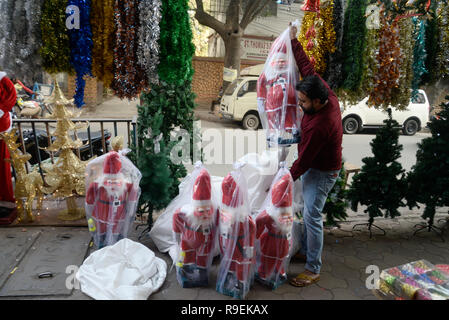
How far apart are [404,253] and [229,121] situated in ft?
31.5

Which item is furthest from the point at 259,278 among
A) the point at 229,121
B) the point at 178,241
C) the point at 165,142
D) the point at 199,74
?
the point at 199,74

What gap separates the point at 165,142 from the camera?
11.6 feet

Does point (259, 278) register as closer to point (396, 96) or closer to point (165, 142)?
point (165, 142)

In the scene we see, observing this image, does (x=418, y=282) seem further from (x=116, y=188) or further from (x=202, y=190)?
(x=116, y=188)

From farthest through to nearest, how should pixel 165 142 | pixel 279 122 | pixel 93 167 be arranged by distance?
pixel 165 142, pixel 93 167, pixel 279 122

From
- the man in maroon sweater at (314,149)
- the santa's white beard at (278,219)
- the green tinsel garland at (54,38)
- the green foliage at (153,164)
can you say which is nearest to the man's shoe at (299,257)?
the man in maroon sweater at (314,149)

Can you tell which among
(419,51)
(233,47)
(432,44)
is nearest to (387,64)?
(419,51)

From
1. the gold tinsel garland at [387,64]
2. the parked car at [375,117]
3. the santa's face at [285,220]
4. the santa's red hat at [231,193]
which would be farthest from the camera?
the parked car at [375,117]

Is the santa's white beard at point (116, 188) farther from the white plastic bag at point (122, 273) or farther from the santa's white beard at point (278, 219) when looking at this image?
the santa's white beard at point (278, 219)

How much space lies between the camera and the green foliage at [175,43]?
3.12 meters

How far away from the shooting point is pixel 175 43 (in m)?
3.16

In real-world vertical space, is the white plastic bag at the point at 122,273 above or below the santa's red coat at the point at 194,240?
below

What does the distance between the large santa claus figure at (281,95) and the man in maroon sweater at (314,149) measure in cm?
11

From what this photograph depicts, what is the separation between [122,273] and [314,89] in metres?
2.14
